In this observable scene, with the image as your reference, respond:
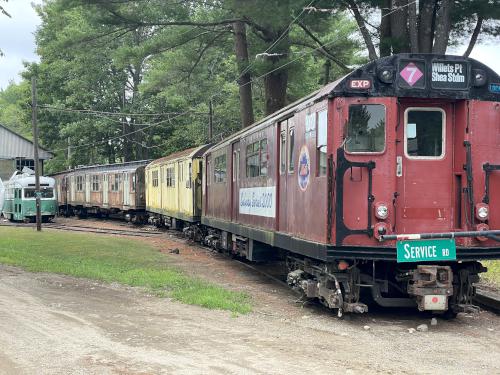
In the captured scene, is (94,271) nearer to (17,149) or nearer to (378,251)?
(378,251)

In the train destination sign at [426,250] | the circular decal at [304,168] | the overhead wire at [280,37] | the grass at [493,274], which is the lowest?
the grass at [493,274]

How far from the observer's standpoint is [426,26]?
16500 millimetres

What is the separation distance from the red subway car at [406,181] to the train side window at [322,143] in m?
0.01

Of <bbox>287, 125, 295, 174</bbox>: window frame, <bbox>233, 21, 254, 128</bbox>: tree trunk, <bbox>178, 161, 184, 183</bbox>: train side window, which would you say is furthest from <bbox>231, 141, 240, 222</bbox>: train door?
<bbox>233, 21, 254, 128</bbox>: tree trunk

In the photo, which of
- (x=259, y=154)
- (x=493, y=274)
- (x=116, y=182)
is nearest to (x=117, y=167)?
(x=116, y=182)

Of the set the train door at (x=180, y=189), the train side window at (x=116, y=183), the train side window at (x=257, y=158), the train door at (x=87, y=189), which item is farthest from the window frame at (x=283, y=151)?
the train door at (x=87, y=189)

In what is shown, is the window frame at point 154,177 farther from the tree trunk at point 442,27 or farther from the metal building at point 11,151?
the metal building at point 11,151

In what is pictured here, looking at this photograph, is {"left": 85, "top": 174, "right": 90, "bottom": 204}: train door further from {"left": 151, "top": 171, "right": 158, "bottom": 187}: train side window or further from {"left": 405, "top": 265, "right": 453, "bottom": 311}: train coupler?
{"left": 405, "top": 265, "right": 453, "bottom": 311}: train coupler

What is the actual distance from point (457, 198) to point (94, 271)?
7608 mm

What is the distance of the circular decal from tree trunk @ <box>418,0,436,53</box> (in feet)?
27.2

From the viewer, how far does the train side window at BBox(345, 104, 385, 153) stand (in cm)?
848

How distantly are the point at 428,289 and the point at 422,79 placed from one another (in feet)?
8.88

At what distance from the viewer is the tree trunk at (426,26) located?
16422mm

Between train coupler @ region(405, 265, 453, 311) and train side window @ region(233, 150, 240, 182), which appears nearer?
train coupler @ region(405, 265, 453, 311)
